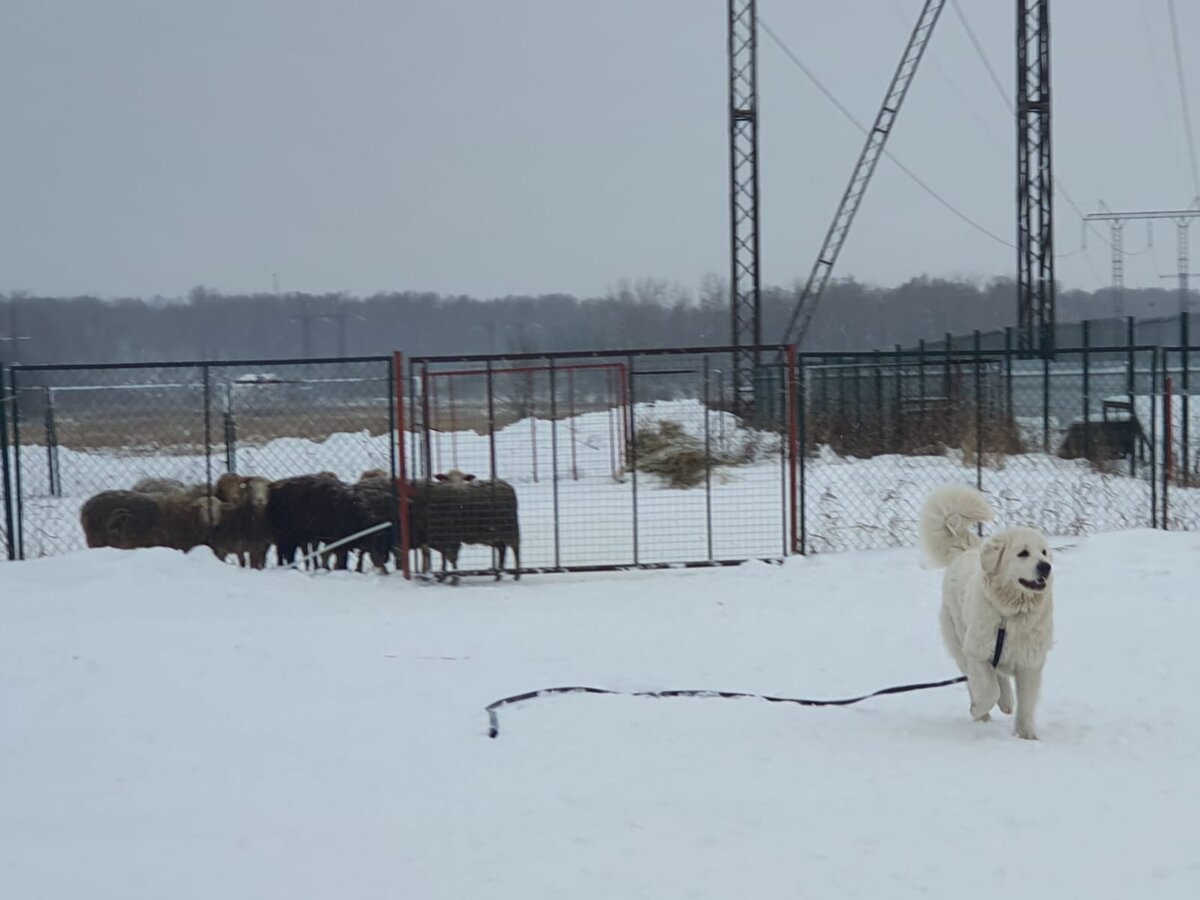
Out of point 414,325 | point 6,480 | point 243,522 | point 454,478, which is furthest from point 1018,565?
point 414,325

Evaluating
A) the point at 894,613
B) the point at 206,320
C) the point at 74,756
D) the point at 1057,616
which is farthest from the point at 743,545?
the point at 206,320

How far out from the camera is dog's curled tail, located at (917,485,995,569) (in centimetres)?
700

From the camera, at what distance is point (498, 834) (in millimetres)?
4691

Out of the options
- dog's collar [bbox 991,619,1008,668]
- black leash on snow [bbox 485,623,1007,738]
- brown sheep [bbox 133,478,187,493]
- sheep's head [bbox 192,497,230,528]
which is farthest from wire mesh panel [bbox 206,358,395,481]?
dog's collar [bbox 991,619,1008,668]

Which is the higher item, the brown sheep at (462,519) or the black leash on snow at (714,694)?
the brown sheep at (462,519)

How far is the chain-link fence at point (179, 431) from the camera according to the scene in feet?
43.7

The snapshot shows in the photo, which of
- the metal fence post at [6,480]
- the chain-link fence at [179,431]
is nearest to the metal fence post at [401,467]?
the chain-link fence at [179,431]

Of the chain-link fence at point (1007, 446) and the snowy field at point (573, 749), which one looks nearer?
the snowy field at point (573, 749)

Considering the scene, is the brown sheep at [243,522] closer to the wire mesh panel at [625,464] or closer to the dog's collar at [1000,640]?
the wire mesh panel at [625,464]

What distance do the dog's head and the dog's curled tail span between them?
58 centimetres

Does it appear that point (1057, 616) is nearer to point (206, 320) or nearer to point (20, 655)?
point (20, 655)

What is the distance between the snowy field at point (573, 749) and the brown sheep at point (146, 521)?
1640mm

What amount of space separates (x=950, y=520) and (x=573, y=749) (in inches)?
105

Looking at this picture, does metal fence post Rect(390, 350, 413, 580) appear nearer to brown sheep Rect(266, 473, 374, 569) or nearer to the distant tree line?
brown sheep Rect(266, 473, 374, 569)
